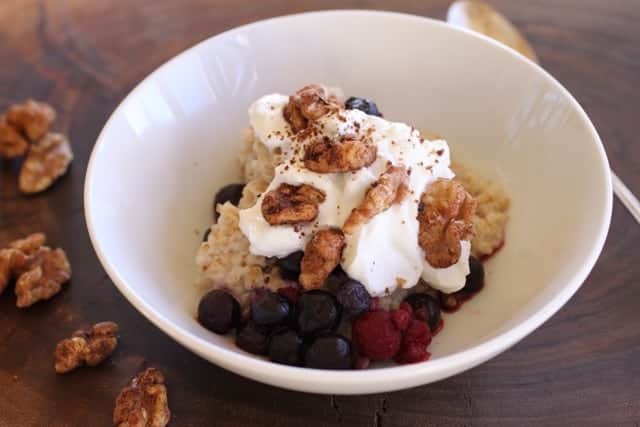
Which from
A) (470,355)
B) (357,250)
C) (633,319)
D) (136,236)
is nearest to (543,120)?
(633,319)

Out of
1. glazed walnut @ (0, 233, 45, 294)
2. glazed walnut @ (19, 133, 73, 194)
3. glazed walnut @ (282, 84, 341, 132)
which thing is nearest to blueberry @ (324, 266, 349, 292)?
glazed walnut @ (282, 84, 341, 132)

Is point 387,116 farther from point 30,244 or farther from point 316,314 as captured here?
point 30,244

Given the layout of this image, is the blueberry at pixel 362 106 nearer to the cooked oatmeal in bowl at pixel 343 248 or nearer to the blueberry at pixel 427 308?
the cooked oatmeal in bowl at pixel 343 248

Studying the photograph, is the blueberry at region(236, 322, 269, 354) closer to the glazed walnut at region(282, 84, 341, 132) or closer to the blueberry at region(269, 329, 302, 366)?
the blueberry at region(269, 329, 302, 366)

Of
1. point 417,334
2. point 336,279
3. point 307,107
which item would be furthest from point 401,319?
point 307,107

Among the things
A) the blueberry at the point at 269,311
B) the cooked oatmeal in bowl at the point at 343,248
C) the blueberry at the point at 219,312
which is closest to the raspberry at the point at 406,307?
the cooked oatmeal in bowl at the point at 343,248

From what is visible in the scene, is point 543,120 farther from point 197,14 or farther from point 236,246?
point 197,14
